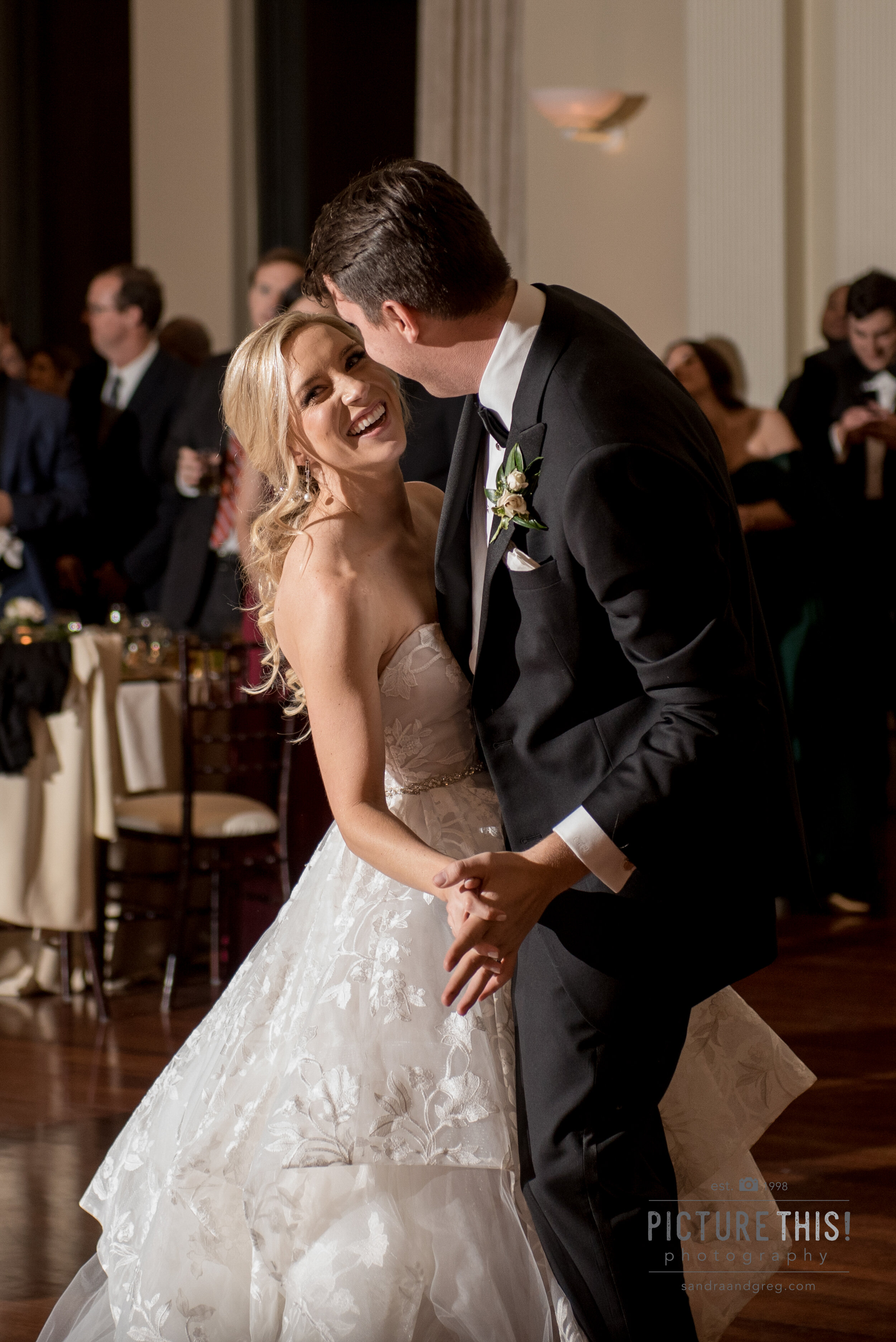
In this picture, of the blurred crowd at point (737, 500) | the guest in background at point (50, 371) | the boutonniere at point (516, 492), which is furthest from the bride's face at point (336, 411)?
the guest in background at point (50, 371)

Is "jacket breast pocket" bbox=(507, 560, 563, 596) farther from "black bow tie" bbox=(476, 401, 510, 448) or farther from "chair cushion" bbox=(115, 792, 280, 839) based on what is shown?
"chair cushion" bbox=(115, 792, 280, 839)

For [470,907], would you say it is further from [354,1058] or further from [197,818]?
[197,818]

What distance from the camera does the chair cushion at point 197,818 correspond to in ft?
14.2

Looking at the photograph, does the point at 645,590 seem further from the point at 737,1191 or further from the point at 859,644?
the point at 859,644

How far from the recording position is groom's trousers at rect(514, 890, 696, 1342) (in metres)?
1.71

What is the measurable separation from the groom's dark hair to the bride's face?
0.31m

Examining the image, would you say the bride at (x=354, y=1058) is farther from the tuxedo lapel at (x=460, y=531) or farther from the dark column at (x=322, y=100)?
the dark column at (x=322, y=100)

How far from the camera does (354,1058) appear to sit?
1922mm

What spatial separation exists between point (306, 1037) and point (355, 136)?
8.47 meters

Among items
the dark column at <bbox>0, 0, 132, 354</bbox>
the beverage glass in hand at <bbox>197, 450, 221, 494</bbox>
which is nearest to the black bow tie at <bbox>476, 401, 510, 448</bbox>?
the beverage glass in hand at <bbox>197, 450, 221, 494</bbox>

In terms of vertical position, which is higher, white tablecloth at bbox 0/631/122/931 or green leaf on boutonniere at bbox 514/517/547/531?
green leaf on boutonniere at bbox 514/517/547/531

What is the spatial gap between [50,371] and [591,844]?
20.1 feet

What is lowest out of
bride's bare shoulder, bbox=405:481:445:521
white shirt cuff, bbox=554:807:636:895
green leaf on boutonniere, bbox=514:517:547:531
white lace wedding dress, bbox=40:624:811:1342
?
white lace wedding dress, bbox=40:624:811:1342

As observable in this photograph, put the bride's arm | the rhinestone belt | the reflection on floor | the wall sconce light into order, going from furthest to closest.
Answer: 1. the wall sconce light
2. the reflection on floor
3. the rhinestone belt
4. the bride's arm
